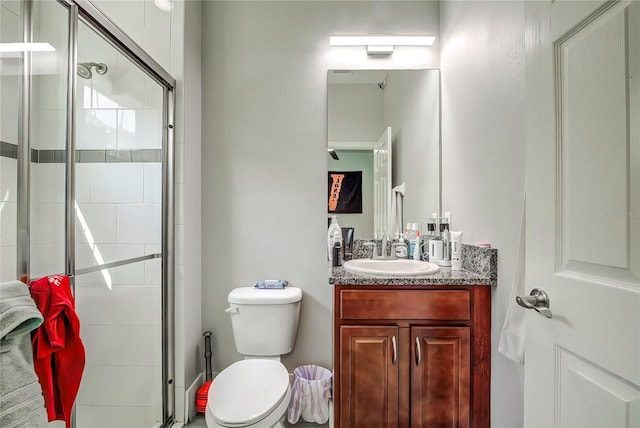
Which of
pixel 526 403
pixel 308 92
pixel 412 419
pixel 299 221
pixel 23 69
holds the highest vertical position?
pixel 308 92

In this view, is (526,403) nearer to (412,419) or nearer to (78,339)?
(412,419)

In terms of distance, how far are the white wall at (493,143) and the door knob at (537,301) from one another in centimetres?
45

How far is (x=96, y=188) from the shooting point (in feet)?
4.44

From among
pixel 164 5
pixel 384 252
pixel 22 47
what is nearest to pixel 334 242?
pixel 384 252

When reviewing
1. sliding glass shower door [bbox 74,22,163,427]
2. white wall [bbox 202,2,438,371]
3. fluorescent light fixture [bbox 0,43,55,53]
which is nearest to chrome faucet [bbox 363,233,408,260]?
white wall [bbox 202,2,438,371]

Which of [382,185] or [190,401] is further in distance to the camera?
[382,185]

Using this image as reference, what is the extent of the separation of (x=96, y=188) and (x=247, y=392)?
1.10m

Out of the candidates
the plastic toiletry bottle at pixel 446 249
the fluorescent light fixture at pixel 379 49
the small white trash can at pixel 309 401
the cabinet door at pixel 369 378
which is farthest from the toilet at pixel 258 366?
the fluorescent light fixture at pixel 379 49

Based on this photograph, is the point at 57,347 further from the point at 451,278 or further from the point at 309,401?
the point at 451,278

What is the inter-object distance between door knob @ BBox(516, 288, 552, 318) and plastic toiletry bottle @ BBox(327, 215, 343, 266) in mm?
1075

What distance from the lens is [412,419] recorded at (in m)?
1.42

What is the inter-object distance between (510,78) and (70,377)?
73.0 inches

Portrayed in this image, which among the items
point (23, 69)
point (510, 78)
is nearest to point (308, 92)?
point (510, 78)

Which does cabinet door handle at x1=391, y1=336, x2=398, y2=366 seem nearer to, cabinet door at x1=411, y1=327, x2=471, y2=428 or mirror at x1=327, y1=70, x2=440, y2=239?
cabinet door at x1=411, y1=327, x2=471, y2=428
